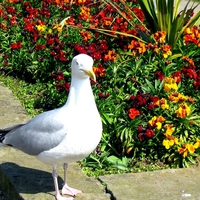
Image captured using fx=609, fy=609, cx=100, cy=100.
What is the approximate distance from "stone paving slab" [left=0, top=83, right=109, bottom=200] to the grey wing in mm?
344

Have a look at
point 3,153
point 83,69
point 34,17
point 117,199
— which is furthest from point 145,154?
point 34,17

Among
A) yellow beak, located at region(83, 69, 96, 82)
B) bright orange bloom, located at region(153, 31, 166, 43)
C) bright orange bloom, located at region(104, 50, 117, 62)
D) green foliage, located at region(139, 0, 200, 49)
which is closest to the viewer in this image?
yellow beak, located at region(83, 69, 96, 82)

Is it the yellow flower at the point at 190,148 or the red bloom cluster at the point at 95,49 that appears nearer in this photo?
the yellow flower at the point at 190,148

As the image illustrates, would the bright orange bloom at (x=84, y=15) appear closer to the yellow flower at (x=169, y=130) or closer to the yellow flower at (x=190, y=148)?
the yellow flower at (x=169, y=130)

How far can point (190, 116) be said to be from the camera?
540 centimetres

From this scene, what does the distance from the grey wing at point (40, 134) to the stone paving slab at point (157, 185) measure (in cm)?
73

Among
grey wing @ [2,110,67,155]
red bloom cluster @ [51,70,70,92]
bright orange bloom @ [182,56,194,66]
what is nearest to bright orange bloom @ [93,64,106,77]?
red bloom cluster @ [51,70,70,92]

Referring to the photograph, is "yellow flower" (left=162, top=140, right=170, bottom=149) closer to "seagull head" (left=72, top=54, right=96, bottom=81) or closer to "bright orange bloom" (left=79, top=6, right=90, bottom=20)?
"seagull head" (left=72, top=54, right=96, bottom=81)

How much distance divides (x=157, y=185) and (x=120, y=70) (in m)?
1.73

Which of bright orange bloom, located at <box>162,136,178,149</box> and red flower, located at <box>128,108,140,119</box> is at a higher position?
red flower, located at <box>128,108,140,119</box>

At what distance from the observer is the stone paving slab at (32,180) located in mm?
4590

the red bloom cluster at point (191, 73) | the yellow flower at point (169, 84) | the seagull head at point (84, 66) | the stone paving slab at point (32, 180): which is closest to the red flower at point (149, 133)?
the yellow flower at point (169, 84)

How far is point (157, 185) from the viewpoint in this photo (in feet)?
15.8

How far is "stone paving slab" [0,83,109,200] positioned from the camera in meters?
4.59
